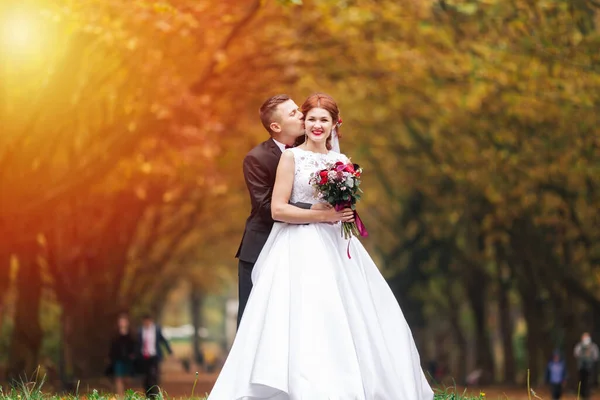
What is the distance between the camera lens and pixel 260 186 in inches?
327

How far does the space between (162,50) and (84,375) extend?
10.1 m

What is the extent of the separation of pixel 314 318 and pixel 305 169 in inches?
41.5

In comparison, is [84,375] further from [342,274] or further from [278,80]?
[342,274]

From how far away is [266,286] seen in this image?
25.6 feet

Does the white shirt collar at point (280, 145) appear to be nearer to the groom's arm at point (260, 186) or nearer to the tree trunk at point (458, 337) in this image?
the groom's arm at point (260, 186)

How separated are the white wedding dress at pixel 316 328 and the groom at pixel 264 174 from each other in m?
0.19

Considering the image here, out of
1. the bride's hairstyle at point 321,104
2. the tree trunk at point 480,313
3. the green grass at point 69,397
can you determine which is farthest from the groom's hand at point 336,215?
the tree trunk at point 480,313

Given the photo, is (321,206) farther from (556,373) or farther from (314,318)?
(556,373)

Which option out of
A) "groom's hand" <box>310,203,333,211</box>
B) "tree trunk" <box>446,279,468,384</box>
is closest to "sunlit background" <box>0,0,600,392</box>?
"tree trunk" <box>446,279,468,384</box>

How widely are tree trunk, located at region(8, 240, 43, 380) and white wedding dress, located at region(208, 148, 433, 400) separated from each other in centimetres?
1600

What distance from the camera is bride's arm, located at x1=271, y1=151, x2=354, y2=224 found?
7.89 m

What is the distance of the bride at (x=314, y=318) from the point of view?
7.39 m

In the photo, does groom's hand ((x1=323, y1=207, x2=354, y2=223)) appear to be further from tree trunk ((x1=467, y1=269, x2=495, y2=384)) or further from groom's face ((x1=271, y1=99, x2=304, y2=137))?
tree trunk ((x1=467, y1=269, x2=495, y2=384))

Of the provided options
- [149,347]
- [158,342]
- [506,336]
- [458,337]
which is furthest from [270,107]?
[458,337]
